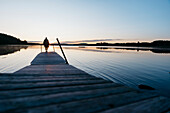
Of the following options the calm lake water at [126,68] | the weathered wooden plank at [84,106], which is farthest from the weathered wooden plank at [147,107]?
the calm lake water at [126,68]

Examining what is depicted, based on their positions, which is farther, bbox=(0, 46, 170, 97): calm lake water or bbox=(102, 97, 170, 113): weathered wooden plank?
bbox=(0, 46, 170, 97): calm lake water

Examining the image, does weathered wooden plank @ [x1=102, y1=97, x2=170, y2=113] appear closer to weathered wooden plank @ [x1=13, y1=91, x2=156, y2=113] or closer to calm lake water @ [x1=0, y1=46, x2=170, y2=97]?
weathered wooden plank @ [x1=13, y1=91, x2=156, y2=113]

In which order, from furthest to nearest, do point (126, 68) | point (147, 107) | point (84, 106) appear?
1. point (126, 68)
2. point (147, 107)
3. point (84, 106)

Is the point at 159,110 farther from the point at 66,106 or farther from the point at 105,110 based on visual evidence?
the point at 66,106

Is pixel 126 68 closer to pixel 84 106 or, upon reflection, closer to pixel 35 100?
pixel 84 106

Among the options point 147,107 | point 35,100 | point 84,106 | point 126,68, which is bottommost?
point 126,68

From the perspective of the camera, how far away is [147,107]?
2.51 metres

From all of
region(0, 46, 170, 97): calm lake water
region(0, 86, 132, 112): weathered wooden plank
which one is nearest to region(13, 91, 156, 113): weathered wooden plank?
region(0, 86, 132, 112): weathered wooden plank

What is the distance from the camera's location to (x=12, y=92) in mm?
2723

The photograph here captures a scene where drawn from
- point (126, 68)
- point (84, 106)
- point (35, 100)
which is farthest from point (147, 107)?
point (126, 68)

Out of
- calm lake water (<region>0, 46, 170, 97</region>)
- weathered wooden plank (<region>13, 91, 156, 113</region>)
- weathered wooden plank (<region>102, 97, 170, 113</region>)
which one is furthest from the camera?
calm lake water (<region>0, 46, 170, 97</region>)

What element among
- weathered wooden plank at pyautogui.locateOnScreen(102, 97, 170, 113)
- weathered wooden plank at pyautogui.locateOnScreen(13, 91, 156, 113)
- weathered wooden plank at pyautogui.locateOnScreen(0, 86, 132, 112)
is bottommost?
weathered wooden plank at pyautogui.locateOnScreen(102, 97, 170, 113)

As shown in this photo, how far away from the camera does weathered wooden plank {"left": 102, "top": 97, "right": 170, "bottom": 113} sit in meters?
2.28

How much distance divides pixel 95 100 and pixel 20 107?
5.62 feet
